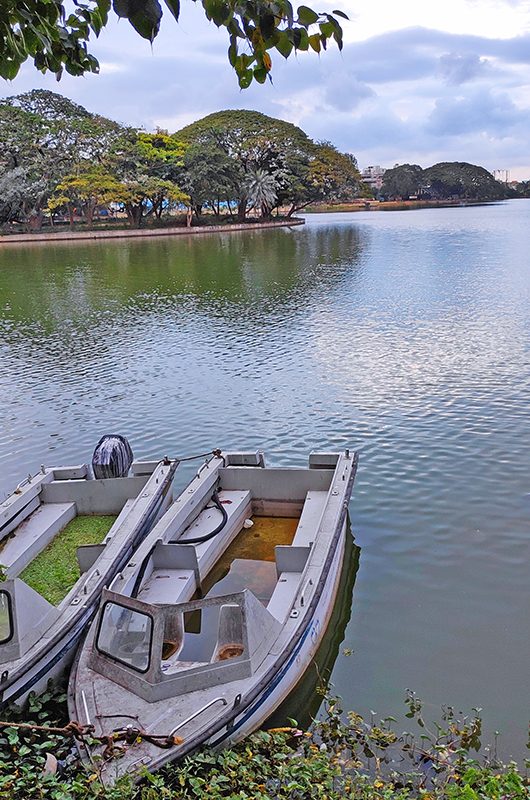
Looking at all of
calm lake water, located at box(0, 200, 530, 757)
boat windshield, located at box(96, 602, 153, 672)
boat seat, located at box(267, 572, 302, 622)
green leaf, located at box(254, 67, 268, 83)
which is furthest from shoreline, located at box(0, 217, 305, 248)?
green leaf, located at box(254, 67, 268, 83)

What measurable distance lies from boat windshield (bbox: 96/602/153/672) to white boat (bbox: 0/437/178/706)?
1.98 feet

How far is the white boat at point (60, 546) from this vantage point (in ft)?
19.1

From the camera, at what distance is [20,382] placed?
16.9 meters

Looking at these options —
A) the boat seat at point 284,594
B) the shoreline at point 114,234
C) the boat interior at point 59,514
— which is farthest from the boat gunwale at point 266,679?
the shoreline at point 114,234

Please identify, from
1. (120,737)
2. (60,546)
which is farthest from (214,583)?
(120,737)

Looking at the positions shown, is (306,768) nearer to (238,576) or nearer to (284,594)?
(284,594)

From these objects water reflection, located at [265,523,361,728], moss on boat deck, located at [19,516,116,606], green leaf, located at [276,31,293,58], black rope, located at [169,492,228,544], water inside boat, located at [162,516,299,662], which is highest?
green leaf, located at [276,31,293,58]

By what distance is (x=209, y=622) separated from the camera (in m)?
7.14

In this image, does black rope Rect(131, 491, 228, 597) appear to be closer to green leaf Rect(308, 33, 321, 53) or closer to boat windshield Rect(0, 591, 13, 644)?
boat windshield Rect(0, 591, 13, 644)

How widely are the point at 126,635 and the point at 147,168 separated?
59.8 m

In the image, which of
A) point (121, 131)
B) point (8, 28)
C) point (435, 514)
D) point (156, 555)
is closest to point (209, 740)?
point (156, 555)

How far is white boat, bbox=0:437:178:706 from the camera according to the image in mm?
5836

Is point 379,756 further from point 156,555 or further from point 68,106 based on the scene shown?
point 68,106

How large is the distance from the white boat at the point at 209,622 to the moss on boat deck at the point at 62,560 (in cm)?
97
